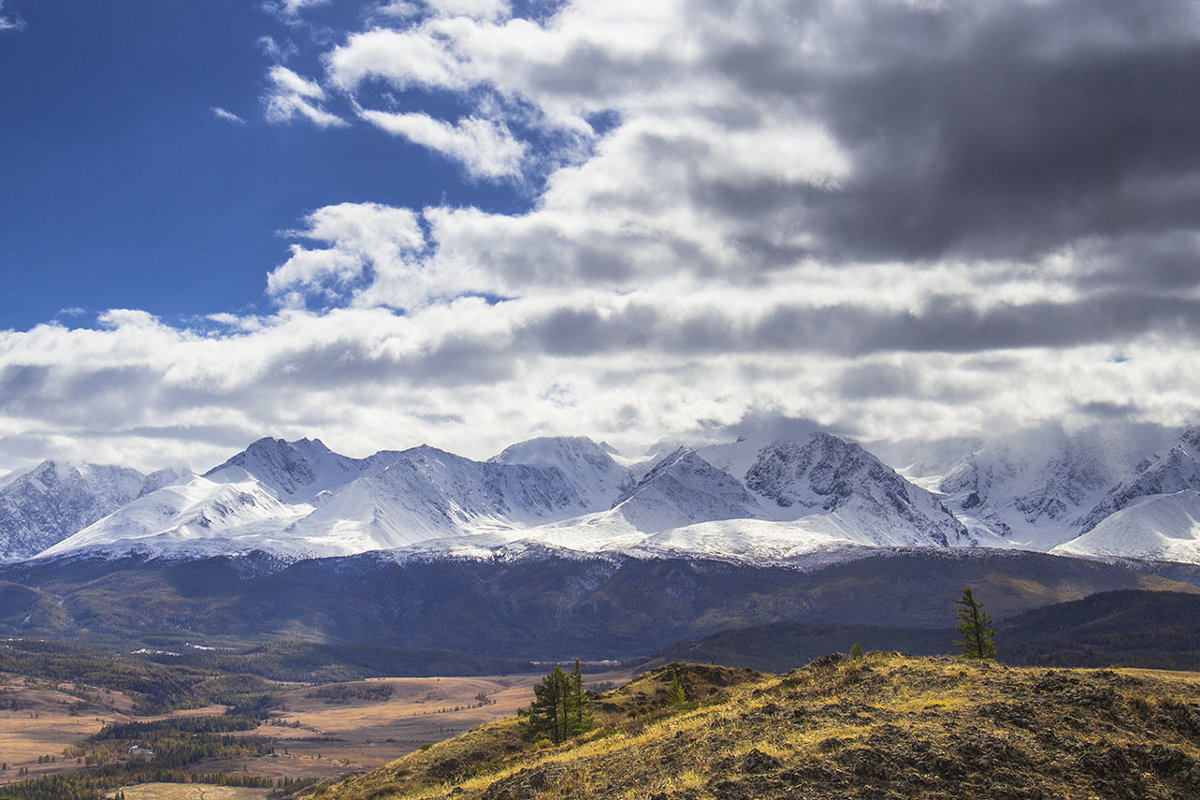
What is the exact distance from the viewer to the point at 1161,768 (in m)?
38.2

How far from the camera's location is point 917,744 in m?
39.8

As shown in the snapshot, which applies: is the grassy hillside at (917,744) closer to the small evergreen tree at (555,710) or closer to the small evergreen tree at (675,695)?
the small evergreen tree at (675,695)

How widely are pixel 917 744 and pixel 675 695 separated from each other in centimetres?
5321

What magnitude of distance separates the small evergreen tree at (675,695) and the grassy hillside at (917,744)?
88.9 ft

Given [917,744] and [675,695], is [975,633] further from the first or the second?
[917,744]

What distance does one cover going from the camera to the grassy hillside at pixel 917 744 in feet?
124

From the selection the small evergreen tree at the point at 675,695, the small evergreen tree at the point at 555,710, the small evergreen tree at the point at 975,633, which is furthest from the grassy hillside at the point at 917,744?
the small evergreen tree at the point at 975,633

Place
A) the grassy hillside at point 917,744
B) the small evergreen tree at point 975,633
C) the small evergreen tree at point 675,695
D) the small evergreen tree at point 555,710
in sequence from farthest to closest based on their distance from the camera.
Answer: the small evergreen tree at point 975,633
the small evergreen tree at point 555,710
the small evergreen tree at point 675,695
the grassy hillside at point 917,744

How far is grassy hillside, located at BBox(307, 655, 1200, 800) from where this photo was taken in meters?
37.8

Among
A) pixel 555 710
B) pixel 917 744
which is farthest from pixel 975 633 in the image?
pixel 917 744

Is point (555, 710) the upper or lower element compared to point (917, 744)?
lower

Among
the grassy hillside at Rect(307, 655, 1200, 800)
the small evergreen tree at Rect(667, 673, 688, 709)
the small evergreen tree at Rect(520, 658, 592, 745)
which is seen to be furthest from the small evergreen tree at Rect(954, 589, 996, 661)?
the grassy hillside at Rect(307, 655, 1200, 800)

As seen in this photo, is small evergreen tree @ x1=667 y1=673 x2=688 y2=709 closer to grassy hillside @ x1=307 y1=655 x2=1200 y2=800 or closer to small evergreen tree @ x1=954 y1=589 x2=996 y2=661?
grassy hillside @ x1=307 y1=655 x2=1200 y2=800

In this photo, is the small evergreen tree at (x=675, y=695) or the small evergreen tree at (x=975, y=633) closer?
the small evergreen tree at (x=675, y=695)
